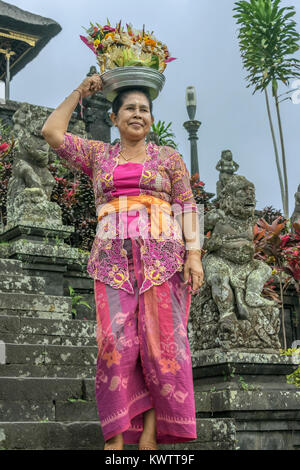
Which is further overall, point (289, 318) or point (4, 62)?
point (4, 62)

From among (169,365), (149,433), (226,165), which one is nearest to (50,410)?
(149,433)

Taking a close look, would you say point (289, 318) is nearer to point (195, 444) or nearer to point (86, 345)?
point (86, 345)

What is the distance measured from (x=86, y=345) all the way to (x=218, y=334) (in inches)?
51.7

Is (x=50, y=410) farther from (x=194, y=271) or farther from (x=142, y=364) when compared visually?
(x=194, y=271)

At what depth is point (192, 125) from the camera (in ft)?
47.0

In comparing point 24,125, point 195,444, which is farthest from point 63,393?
point 24,125

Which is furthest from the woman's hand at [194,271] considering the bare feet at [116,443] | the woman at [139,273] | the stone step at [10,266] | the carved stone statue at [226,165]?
the carved stone statue at [226,165]

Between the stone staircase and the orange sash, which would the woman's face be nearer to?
the orange sash

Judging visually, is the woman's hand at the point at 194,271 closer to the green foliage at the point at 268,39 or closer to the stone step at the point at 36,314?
the stone step at the point at 36,314

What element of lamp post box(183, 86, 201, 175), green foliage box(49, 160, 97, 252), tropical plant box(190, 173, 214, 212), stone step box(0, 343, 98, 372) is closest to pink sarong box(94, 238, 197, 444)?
stone step box(0, 343, 98, 372)

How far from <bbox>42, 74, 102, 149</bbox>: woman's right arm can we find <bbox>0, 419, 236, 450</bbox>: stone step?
141cm

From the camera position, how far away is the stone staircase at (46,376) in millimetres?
3262

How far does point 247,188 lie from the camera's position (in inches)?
177

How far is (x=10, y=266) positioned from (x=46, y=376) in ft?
5.39
